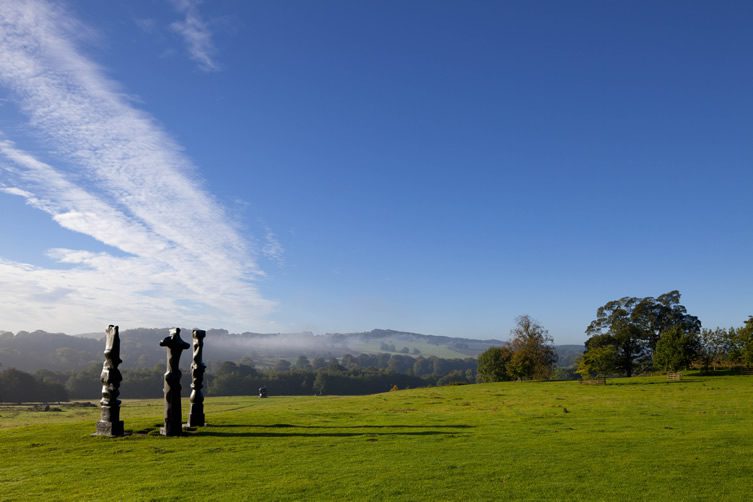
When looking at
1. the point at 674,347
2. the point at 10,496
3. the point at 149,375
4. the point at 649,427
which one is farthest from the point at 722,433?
A: the point at 149,375

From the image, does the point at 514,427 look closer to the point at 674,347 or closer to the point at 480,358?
the point at 674,347

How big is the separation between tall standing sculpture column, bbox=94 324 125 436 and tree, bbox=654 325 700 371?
245 feet

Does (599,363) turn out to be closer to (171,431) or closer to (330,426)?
(330,426)

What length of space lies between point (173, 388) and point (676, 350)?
73.2 m

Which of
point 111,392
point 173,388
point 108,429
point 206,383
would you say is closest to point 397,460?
point 173,388

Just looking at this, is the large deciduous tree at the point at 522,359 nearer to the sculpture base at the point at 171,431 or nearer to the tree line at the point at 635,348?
the tree line at the point at 635,348

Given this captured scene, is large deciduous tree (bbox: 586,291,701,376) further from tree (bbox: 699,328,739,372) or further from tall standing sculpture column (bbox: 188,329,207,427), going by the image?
tall standing sculpture column (bbox: 188,329,207,427)

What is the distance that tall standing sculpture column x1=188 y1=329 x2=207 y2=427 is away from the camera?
86.7 ft

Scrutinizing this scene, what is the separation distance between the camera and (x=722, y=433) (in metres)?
21.7

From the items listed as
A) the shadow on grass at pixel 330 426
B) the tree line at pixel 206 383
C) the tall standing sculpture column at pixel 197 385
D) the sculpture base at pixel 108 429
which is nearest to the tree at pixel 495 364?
the tree line at pixel 206 383

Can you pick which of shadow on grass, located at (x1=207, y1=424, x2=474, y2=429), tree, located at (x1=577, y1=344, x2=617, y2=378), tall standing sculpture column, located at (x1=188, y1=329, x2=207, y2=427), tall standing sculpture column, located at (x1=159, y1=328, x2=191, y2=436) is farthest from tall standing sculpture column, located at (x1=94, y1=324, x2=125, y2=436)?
tree, located at (x1=577, y1=344, x2=617, y2=378)

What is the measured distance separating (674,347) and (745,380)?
48.8ft

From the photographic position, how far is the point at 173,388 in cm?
2464

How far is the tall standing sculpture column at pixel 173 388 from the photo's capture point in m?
23.8
